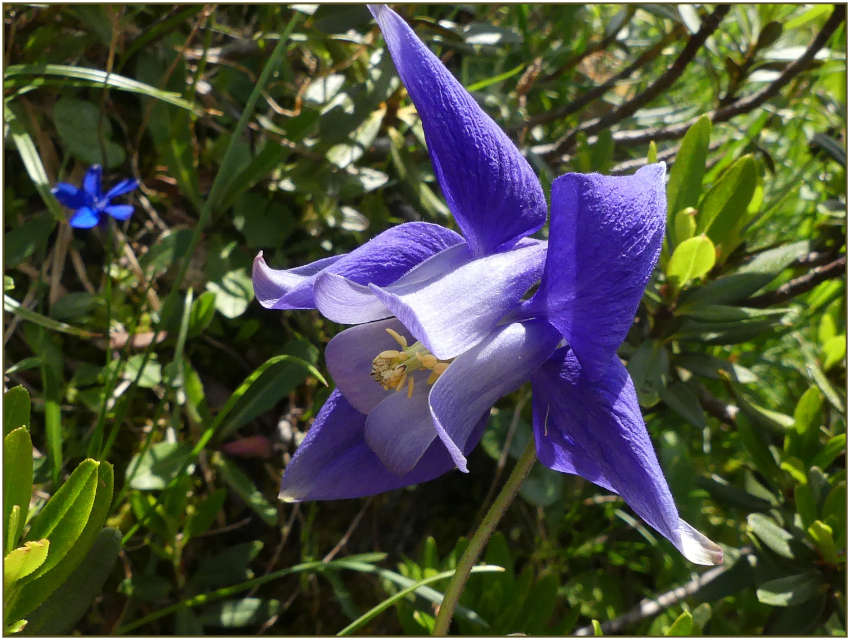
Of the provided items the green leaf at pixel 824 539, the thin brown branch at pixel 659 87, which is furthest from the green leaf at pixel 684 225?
the green leaf at pixel 824 539

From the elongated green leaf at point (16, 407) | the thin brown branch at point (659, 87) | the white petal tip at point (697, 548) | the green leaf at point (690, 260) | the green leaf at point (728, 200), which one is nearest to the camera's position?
the white petal tip at point (697, 548)

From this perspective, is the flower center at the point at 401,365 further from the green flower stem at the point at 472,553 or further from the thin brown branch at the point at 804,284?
the thin brown branch at the point at 804,284

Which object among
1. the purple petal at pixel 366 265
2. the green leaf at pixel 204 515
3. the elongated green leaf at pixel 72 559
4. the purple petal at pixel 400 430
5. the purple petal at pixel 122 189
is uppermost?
the purple petal at pixel 122 189

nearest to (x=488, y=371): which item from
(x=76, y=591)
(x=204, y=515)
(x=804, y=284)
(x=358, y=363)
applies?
(x=358, y=363)

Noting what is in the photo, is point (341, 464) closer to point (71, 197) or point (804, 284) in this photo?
point (71, 197)

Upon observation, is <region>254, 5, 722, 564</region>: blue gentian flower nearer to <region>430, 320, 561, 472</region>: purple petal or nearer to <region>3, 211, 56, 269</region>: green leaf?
<region>430, 320, 561, 472</region>: purple petal

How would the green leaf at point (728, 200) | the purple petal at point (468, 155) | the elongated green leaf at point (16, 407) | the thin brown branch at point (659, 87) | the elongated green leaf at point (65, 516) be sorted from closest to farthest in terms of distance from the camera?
1. the purple petal at point (468, 155)
2. the elongated green leaf at point (65, 516)
3. the elongated green leaf at point (16, 407)
4. the green leaf at point (728, 200)
5. the thin brown branch at point (659, 87)

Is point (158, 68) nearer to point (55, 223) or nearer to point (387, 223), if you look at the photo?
point (55, 223)
